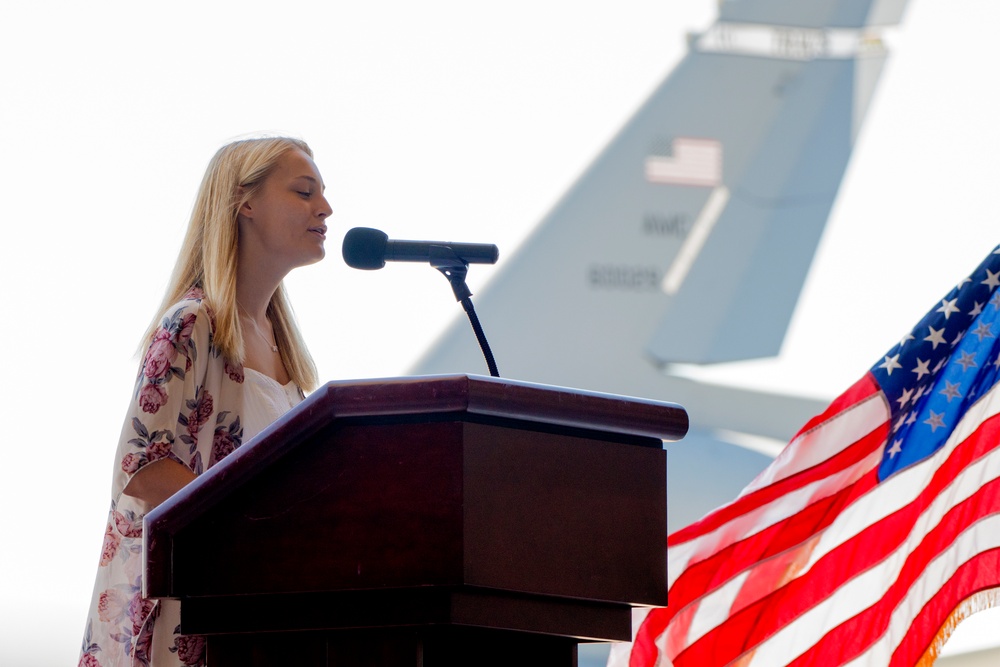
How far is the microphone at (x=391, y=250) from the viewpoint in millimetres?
1428

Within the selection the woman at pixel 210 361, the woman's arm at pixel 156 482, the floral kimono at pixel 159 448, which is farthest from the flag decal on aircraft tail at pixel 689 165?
the woman's arm at pixel 156 482

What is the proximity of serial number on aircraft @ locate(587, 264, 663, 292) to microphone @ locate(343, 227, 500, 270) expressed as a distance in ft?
16.3


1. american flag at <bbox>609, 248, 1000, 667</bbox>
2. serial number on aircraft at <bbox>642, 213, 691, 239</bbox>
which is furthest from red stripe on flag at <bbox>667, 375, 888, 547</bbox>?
serial number on aircraft at <bbox>642, 213, 691, 239</bbox>

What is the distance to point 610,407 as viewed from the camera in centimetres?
112

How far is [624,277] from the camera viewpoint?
6.47 m

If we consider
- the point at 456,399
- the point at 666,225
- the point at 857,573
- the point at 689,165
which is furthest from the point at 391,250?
the point at 689,165

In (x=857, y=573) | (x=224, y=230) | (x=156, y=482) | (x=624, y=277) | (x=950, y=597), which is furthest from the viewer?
(x=624, y=277)

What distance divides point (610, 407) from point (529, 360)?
4.84 meters

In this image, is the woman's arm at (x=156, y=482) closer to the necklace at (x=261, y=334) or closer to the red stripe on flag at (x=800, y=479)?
the necklace at (x=261, y=334)

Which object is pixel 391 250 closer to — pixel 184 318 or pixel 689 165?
pixel 184 318

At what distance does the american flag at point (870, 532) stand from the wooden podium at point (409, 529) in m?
1.18

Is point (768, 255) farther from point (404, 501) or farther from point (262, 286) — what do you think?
point (404, 501)

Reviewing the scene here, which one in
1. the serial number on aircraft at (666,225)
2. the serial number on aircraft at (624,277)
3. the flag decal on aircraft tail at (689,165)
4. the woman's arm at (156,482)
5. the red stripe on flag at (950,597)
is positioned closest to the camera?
the woman's arm at (156,482)

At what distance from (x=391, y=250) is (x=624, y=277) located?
5086mm
